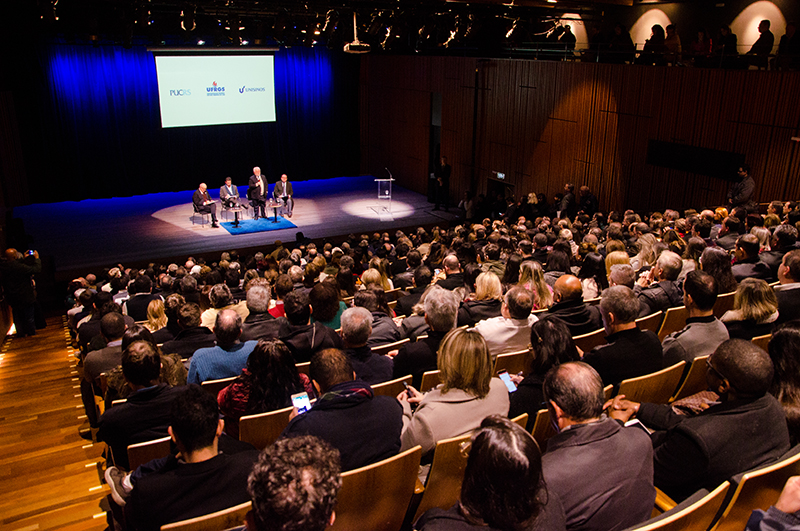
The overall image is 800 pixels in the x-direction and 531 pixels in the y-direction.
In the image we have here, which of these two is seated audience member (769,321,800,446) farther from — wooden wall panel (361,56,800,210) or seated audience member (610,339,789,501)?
wooden wall panel (361,56,800,210)

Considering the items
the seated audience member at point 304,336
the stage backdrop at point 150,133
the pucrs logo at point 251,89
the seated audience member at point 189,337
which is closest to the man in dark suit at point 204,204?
the stage backdrop at point 150,133

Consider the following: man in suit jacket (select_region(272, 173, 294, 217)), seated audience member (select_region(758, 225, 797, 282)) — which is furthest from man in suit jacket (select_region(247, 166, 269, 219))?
seated audience member (select_region(758, 225, 797, 282))

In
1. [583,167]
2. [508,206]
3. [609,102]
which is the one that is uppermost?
[609,102]

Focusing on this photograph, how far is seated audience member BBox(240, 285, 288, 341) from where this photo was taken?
4.36m

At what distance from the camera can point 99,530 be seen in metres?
3.16

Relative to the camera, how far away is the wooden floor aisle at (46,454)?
331 cm

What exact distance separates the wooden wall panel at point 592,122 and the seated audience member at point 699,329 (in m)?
6.74

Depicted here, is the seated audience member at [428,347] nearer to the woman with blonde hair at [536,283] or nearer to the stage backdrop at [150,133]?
the woman with blonde hair at [536,283]

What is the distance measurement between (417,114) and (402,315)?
12371 mm

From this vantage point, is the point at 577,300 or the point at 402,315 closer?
the point at 577,300

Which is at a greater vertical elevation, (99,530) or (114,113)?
(114,113)

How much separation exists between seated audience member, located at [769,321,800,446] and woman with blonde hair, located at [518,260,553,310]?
92.0 inches

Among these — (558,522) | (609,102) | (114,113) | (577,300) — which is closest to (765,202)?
(609,102)

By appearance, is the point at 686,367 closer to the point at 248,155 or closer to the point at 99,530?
the point at 99,530
